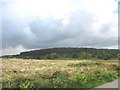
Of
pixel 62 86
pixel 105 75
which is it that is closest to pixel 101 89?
pixel 62 86

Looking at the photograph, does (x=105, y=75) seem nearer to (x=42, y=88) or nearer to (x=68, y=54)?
(x=42, y=88)

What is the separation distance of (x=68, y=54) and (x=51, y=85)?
137 ft

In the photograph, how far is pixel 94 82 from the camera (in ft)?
73.1

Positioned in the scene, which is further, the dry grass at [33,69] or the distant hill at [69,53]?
the distant hill at [69,53]

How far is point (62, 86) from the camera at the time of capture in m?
19.3

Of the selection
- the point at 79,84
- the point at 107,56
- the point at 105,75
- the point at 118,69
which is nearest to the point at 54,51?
the point at 107,56

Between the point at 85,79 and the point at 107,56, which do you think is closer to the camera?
the point at 85,79

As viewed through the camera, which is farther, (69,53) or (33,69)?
(69,53)

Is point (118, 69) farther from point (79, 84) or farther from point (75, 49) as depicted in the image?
point (75, 49)

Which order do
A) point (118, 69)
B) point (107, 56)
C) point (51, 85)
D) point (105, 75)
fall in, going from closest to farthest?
point (51, 85) → point (105, 75) → point (118, 69) → point (107, 56)

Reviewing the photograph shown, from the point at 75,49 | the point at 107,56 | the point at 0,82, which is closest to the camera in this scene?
the point at 0,82

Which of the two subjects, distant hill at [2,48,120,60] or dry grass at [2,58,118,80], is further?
distant hill at [2,48,120,60]

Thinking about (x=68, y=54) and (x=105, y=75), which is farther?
(x=68, y=54)

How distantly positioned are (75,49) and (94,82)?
4387 cm
